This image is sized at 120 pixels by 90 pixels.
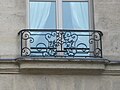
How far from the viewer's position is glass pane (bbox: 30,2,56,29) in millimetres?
11766

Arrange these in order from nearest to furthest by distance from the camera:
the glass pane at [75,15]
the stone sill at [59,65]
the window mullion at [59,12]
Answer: the stone sill at [59,65], the window mullion at [59,12], the glass pane at [75,15]

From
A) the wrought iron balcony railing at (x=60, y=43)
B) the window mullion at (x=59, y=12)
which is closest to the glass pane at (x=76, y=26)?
the wrought iron balcony railing at (x=60, y=43)

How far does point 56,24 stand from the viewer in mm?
11734

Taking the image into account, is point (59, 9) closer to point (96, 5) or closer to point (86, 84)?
point (96, 5)

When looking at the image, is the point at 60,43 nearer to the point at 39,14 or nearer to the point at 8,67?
the point at 39,14

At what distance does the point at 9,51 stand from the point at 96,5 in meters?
2.00

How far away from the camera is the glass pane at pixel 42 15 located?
38.6 feet

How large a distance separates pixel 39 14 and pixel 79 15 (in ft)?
2.72

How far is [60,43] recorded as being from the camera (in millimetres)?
11422

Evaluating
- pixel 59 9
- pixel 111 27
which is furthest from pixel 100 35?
pixel 59 9

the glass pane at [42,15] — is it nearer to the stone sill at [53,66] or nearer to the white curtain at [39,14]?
the white curtain at [39,14]

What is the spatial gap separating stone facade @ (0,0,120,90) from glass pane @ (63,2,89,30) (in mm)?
455

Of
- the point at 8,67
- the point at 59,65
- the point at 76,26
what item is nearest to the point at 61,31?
the point at 76,26

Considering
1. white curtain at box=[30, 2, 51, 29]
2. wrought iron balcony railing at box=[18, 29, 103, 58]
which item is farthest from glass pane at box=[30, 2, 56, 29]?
wrought iron balcony railing at box=[18, 29, 103, 58]
